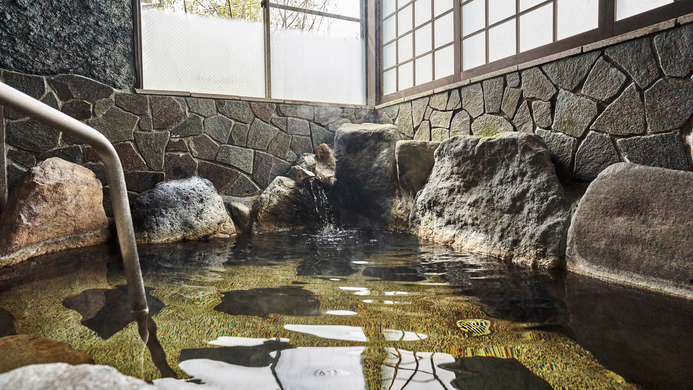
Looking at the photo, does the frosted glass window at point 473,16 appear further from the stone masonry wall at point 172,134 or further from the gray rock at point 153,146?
the gray rock at point 153,146

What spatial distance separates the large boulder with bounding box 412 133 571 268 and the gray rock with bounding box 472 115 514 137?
554 millimetres

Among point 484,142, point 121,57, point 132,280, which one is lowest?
point 132,280

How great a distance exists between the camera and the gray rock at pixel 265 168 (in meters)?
4.99

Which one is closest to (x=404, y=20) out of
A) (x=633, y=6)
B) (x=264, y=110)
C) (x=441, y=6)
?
(x=441, y=6)

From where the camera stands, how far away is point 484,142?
10.8 ft

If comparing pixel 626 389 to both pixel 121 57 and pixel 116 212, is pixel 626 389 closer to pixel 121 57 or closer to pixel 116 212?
pixel 116 212

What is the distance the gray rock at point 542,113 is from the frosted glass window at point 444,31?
1685 millimetres

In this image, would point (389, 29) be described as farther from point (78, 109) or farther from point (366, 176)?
point (78, 109)

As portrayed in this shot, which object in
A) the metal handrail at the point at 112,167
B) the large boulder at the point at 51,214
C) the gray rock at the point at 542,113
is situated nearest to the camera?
the metal handrail at the point at 112,167

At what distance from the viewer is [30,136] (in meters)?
4.03

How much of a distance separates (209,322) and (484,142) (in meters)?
2.70

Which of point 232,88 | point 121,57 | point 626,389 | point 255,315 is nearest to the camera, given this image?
point 626,389

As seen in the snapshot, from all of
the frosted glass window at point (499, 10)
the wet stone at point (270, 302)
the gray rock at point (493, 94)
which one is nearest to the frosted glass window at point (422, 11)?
the frosted glass window at point (499, 10)

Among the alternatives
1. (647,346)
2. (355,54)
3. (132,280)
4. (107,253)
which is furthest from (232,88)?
(647,346)
